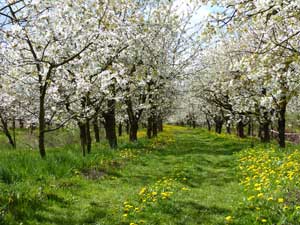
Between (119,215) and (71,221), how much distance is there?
986 millimetres

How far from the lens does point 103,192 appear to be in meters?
10.3

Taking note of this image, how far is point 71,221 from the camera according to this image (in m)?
7.49

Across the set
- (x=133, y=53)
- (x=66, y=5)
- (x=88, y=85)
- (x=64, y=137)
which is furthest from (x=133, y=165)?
(x=64, y=137)

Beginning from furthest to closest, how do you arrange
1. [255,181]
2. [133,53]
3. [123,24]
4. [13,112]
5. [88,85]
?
[13,112]
[133,53]
[88,85]
[123,24]
[255,181]

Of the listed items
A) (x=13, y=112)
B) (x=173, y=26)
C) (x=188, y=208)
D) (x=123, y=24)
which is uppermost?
(x=173, y=26)

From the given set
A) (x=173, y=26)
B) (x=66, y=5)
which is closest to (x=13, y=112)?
(x=173, y=26)

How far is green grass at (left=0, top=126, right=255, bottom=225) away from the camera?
7551 millimetres

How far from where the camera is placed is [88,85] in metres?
13.9

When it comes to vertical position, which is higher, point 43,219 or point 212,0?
point 212,0

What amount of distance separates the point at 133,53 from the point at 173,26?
4.34m

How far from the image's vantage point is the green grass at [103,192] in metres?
7.55

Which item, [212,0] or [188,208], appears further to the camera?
[188,208]

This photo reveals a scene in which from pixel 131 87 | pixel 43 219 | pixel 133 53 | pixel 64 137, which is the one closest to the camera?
pixel 43 219

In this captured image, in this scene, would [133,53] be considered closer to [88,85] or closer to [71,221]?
[88,85]
